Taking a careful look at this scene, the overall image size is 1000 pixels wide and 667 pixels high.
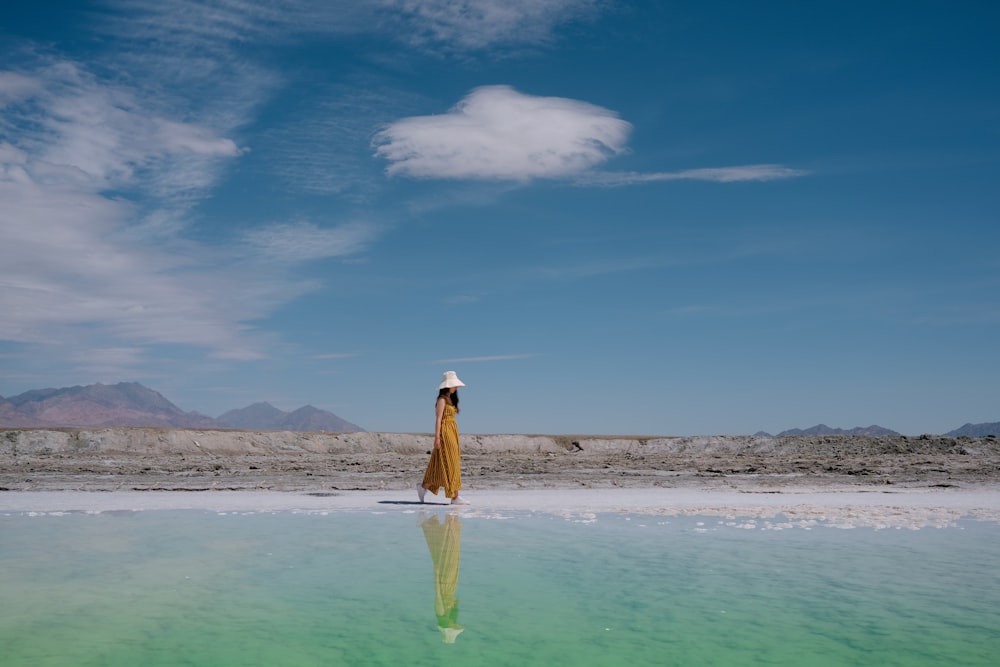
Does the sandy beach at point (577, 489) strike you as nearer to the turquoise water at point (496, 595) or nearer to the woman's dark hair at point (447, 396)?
the woman's dark hair at point (447, 396)

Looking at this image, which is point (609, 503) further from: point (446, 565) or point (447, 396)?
point (446, 565)

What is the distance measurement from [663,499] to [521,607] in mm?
8918

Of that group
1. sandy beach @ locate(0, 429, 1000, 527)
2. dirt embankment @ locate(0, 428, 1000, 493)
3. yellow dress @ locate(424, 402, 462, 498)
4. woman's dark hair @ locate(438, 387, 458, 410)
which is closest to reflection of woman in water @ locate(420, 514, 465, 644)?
yellow dress @ locate(424, 402, 462, 498)

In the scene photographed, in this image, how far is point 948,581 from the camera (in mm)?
7242

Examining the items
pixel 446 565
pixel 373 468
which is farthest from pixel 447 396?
pixel 373 468

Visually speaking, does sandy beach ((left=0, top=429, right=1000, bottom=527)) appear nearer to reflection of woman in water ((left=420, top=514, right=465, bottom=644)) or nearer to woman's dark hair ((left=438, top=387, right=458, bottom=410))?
reflection of woman in water ((left=420, top=514, right=465, bottom=644))

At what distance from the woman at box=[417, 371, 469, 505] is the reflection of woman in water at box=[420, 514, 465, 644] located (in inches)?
47.1

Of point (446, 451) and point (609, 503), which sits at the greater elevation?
point (446, 451)

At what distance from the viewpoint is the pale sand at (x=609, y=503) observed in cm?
1205

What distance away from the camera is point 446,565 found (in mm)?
8023

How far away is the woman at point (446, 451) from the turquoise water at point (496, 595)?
2.45m

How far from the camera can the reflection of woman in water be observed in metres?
5.77

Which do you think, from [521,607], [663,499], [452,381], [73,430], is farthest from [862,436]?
[521,607]

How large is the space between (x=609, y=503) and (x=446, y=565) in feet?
20.5
